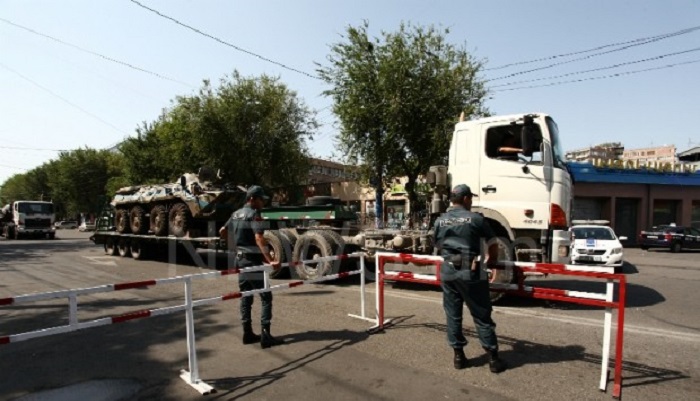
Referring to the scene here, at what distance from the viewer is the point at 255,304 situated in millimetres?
7281

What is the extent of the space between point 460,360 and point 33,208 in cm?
3319

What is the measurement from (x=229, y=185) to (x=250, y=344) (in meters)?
8.41

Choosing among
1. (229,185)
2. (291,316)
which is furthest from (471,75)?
(291,316)

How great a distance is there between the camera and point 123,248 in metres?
16.1

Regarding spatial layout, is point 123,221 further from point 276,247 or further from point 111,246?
point 276,247

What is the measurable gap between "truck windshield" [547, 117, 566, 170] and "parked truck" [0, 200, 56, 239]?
1283 inches

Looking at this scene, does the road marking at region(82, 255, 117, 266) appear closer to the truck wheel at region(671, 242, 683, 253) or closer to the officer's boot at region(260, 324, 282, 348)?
the officer's boot at region(260, 324, 282, 348)

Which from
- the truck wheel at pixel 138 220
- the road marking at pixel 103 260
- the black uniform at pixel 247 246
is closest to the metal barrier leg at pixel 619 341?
the black uniform at pixel 247 246

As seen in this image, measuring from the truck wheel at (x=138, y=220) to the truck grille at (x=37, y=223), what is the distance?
19.5 m

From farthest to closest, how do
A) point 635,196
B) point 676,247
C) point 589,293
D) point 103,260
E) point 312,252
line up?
point 635,196
point 676,247
point 103,260
point 312,252
point 589,293

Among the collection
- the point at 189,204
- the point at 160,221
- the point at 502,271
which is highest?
the point at 189,204

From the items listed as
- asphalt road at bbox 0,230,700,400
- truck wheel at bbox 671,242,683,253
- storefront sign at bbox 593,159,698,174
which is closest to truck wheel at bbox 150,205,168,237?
asphalt road at bbox 0,230,700,400

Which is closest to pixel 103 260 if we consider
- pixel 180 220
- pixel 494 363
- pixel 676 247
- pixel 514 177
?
pixel 180 220

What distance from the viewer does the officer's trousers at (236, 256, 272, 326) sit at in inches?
205
